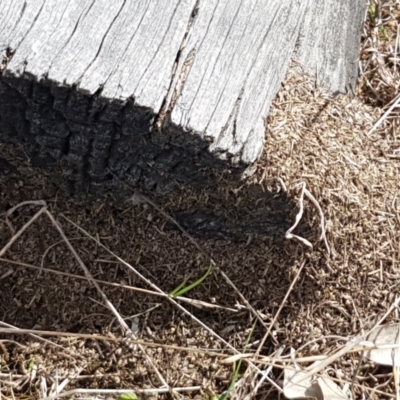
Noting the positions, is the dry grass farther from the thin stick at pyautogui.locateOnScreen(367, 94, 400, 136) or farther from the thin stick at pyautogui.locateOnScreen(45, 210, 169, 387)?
the thin stick at pyautogui.locateOnScreen(367, 94, 400, 136)

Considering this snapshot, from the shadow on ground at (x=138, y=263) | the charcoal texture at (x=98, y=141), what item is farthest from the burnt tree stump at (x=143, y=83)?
the shadow on ground at (x=138, y=263)

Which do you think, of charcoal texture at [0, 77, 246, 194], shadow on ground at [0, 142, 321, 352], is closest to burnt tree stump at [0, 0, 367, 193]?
charcoal texture at [0, 77, 246, 194]

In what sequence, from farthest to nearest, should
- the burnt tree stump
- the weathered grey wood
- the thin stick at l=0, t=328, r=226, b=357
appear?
the weathered grey wood → the thin stick at l=0, t=328, r=226, b=357 → the burnt tree stump

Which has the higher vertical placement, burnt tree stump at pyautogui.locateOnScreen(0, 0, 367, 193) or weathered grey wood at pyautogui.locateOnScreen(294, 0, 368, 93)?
weathered grey wood at pyautogui.locateOnScreen(294, 0, 368, 93)

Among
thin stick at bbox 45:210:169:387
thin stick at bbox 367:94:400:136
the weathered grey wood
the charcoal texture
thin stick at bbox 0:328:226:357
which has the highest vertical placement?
the weathered grey wood

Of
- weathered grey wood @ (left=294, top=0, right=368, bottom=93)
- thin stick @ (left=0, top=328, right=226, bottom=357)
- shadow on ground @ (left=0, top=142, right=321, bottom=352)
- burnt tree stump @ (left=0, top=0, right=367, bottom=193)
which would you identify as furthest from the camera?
weathered grey wood @ (left=294, top=0, right=368, bottom=93)

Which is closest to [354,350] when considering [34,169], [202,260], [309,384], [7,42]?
[309,384]

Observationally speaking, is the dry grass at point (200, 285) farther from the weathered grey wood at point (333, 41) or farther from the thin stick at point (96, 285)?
the weathered grey wood at point (333, 41)

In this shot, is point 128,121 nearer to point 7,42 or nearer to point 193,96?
point 193,96
